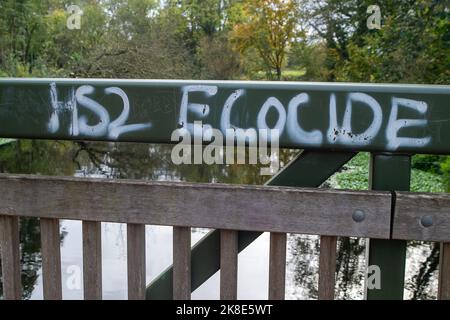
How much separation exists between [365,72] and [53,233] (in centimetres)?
1564

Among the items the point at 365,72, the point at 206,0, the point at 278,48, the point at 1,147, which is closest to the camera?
the point at 1,147

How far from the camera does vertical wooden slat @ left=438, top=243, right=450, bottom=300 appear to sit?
1.50 m

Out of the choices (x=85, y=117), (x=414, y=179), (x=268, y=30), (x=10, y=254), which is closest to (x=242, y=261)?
(x=10, y=254)

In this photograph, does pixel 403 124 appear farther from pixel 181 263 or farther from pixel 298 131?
pixel 181 263

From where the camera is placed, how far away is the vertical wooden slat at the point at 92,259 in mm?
1623

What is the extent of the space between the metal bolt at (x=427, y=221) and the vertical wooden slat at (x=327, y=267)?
0.24m

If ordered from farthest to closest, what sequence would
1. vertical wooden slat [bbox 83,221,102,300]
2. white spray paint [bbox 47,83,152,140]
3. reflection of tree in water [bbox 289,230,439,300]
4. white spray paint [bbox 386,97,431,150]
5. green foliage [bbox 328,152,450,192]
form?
green foliage [bbox 328,152,450,192] < reflection of tree in water [bbox 289,230,439,300] < vertical wooden slat [bbox 83,221,102,300] < white spray paint [bbox 47,83,152,140] < white spray paint [bbox 386,97,431,150]

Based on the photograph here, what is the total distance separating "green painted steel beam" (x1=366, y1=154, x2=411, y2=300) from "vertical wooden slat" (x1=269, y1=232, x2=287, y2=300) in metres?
0.25

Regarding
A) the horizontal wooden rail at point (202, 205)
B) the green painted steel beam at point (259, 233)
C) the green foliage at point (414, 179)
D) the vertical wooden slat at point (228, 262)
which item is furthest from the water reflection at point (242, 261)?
the horizontal wooden rail at point (202, 205)

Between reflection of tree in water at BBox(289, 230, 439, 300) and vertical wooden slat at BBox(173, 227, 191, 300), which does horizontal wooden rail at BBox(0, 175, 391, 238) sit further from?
reflection of tree in water at BBox(289, 230, 439, 300)

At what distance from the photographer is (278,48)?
26.1 m

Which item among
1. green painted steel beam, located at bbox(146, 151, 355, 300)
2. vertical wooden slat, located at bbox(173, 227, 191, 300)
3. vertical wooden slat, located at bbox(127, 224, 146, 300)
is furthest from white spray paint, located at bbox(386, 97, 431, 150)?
vertical wooden slat, located at bbox(127, 224, 146, 300)
